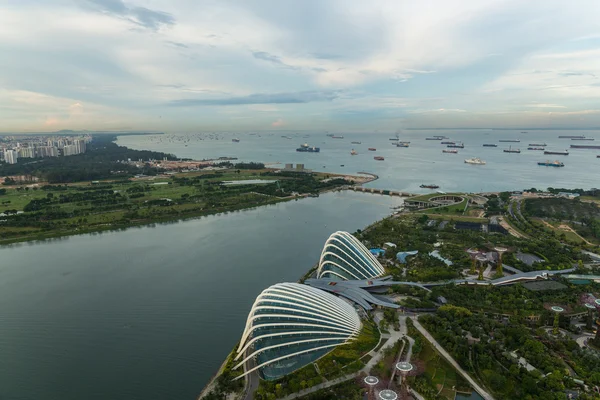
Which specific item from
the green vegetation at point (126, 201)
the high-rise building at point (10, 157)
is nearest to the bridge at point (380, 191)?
the green vegetation at point (126, 201)

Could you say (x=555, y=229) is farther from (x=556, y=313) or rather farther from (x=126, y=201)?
(x=126, y=201)

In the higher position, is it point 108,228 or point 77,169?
point 77,169

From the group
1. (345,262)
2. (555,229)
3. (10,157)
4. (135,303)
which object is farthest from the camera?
(10,157)

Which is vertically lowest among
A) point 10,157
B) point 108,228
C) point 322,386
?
point 322,386

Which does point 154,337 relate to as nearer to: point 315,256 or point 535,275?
point 315,256

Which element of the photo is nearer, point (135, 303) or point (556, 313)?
point (556, 313)

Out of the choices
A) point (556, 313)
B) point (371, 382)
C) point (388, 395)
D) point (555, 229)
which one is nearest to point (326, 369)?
point (371, 382)

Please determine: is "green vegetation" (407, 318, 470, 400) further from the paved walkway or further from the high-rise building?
the high-rise building

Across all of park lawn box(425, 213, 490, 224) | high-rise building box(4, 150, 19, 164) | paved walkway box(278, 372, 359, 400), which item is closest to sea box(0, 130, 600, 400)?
paved walkway box(278, 372, 359, 400)
